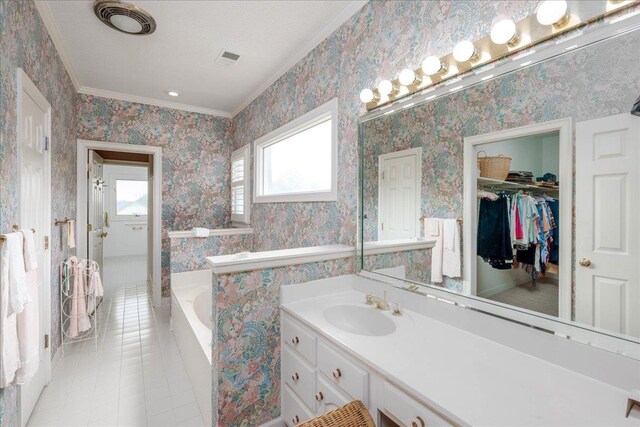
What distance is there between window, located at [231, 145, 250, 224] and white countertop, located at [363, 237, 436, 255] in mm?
2183

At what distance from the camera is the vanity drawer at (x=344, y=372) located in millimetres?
1105

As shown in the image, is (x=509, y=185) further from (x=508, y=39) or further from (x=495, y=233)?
(x=508, y=39)

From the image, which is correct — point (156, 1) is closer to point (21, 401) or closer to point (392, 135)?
point (392, 135)

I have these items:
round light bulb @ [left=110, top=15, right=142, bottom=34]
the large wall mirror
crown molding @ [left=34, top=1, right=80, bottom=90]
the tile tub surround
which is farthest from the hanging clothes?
crown molding @ [left=34, top=1, right=80, bottom=90]

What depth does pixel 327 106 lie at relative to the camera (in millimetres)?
2176

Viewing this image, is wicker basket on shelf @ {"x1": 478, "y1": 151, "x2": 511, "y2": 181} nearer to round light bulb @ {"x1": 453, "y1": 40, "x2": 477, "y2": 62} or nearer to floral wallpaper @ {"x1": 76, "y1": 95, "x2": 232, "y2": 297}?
round light bulb @ {"x1": 453, "y1": 40, "x2": 477, "y2": 62}

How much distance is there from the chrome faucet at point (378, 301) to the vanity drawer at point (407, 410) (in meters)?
0.56

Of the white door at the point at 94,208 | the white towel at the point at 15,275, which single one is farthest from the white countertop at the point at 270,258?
the white door at the point at 94,208

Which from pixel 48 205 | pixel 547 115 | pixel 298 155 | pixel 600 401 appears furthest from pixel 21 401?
pixel 547 115

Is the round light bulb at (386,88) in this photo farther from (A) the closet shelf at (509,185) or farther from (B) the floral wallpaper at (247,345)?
(B) the floral wallpaper at (247,345)

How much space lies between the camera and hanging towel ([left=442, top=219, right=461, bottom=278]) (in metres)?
1.37

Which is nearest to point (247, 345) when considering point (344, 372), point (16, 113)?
point (344, 372)

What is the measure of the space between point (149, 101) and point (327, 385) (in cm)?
378

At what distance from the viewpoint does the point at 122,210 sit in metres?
7.38
